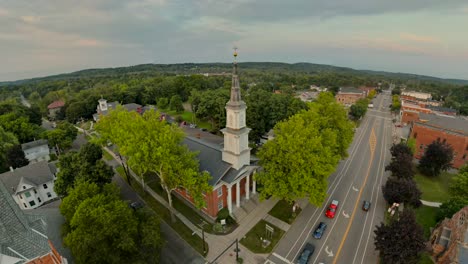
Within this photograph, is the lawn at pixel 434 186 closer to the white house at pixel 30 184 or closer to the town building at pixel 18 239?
the town building at pixel 18 239

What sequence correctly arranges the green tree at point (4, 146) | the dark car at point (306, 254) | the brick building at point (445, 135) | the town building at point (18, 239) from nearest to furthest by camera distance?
the town building at point (18, 239), the dark car at point (306, 254), the green tree at point (4, 146), the brick building at point (445, 135)

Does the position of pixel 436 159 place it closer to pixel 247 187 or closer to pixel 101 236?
pixel 247 187

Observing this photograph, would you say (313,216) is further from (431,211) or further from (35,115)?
(35,115)

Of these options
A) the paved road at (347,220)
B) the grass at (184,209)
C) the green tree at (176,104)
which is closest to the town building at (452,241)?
the paved road at (347,220)

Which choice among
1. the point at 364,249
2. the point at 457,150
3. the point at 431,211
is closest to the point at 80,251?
the point at 364,249

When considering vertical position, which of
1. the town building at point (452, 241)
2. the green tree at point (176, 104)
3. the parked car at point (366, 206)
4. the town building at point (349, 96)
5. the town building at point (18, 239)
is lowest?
the parked car at point (366, 206)

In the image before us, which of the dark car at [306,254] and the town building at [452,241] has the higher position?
the town building at [452,241]

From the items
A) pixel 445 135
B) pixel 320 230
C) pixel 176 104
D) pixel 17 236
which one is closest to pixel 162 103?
pixel 176 104
